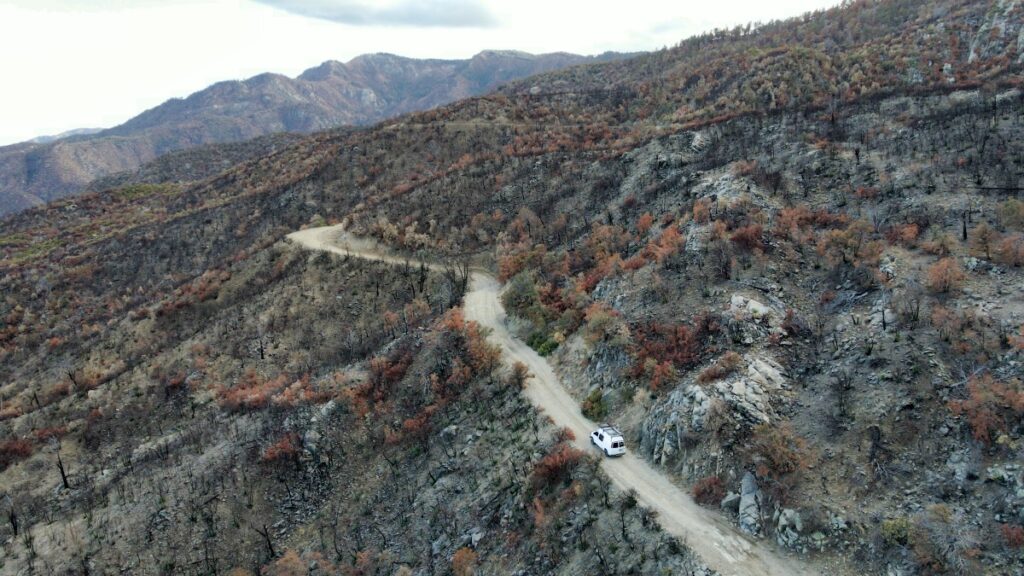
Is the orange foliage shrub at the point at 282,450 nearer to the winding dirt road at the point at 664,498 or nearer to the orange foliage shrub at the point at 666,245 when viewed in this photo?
the winding dirt road at the point at 664,498

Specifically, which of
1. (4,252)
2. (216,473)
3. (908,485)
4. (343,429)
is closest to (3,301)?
(4,252)

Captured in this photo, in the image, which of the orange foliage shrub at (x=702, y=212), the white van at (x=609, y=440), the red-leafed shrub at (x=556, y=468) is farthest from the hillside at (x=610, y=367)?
the white van at (x=609, y=440)

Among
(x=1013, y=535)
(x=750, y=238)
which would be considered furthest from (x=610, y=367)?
(x=1013, y=535)

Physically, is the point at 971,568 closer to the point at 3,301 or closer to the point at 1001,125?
the point at 1001,125

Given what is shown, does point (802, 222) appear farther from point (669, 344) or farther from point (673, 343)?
point (669, 344)

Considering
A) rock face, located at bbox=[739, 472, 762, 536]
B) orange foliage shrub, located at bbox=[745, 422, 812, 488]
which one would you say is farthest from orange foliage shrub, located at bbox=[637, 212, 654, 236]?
rock face, located at bbox=[739, 472, 762, 536]

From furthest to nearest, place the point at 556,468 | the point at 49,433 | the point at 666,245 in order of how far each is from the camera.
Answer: the point at 49,433 → the point at 666,245 → the point at 556,468

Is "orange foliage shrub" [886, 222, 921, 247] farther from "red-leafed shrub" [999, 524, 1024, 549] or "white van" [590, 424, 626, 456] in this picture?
"white van" [590, 424, 626, 456]
